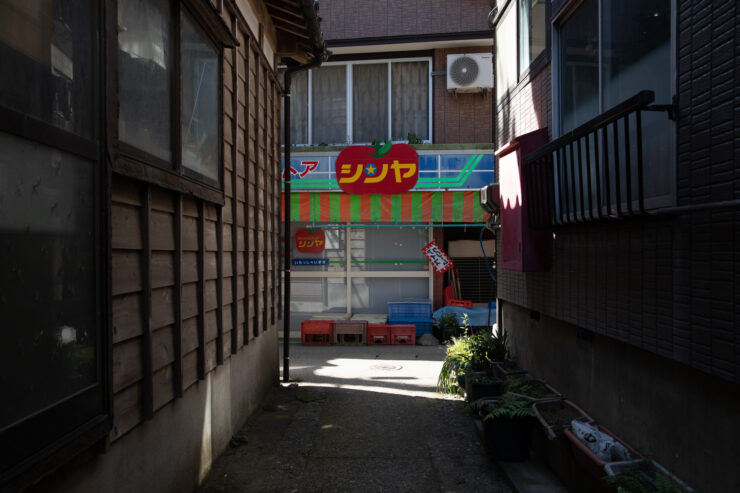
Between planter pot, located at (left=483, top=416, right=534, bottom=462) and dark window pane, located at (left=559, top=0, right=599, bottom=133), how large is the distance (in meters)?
3.09

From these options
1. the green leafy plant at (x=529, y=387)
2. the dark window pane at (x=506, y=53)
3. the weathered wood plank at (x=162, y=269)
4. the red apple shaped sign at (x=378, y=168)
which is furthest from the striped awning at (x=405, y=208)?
the weathered wood plank at (x=162, y=269)

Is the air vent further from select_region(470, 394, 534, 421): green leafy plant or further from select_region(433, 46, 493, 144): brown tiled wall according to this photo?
select_region(470, 394, 534, 421): green leafy plant

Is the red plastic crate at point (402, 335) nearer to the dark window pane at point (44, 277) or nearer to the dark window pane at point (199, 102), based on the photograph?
the dark window pane at point (199, 102)

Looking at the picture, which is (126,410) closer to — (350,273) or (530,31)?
(530,31)

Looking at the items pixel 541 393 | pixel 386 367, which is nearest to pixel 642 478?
pixel 541 393

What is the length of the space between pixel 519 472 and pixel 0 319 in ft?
15.2

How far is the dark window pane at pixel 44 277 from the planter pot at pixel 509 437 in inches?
151

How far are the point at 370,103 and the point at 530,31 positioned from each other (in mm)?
9076

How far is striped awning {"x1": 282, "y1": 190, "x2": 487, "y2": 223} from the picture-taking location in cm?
1403

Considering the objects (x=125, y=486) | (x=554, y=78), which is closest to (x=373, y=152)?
(x=554, y=78)

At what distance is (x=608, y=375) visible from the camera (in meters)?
4.64

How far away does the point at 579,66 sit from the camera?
17.4 feet

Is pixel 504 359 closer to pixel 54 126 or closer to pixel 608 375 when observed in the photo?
pixel 608 375

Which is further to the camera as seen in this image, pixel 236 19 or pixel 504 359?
pixel 504 359
